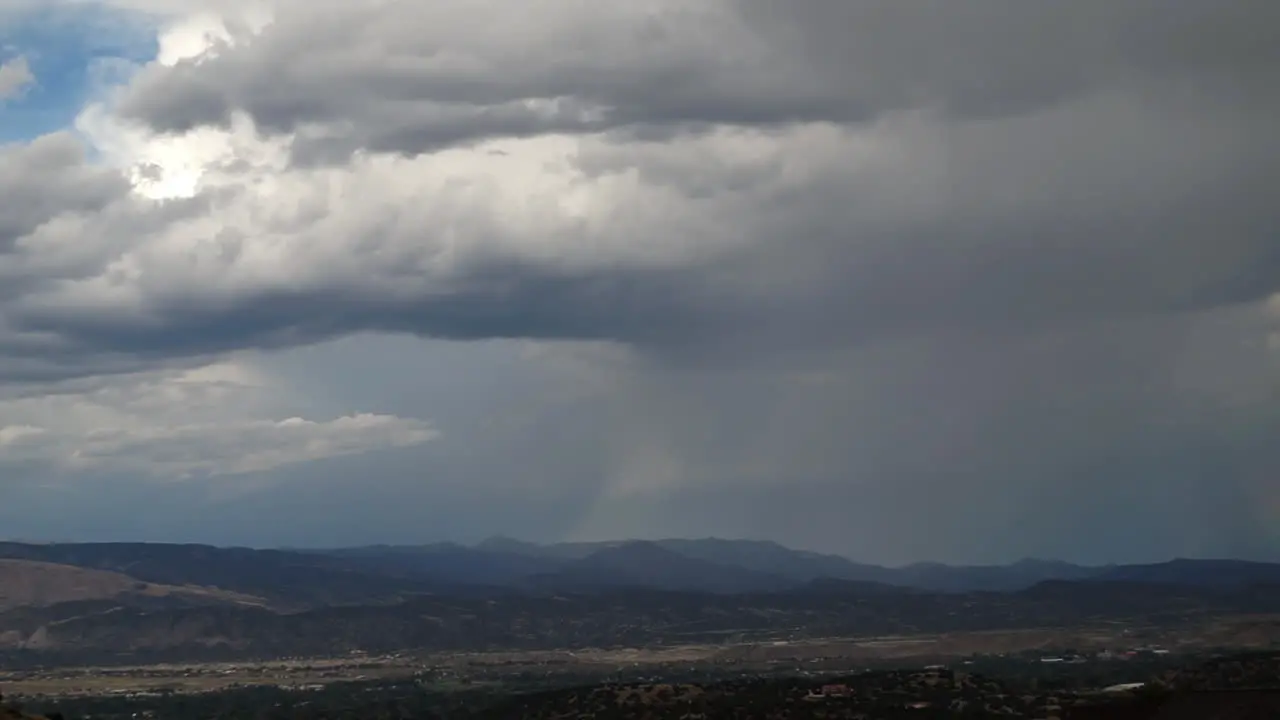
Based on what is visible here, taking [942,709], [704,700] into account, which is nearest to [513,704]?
[704,700]

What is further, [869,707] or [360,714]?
[360,714]

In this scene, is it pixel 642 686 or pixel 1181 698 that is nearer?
pixel 1181 698

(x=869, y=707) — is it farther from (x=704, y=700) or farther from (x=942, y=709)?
(x=704, y=700)

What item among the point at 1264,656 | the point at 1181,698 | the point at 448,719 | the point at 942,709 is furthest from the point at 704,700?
the point at 1264,656

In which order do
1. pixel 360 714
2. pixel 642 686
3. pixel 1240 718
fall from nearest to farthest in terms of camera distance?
pixel 1240 718
pixel 642 686
pixel 360 714

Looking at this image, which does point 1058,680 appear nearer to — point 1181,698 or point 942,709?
point 942,709

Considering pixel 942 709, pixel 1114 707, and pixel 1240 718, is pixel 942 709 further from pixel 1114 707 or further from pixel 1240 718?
pixel 1240 718

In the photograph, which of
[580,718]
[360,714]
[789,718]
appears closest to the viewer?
[789,718]

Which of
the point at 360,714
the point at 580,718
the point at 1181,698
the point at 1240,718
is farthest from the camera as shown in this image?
the point at 360,714

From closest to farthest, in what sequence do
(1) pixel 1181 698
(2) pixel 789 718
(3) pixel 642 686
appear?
(1) pixel 1181 698 → (2) pixel 789 718 → (3) pixel 642 686
